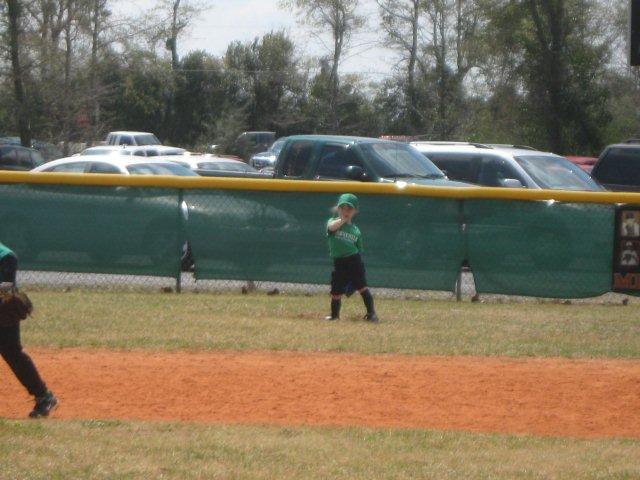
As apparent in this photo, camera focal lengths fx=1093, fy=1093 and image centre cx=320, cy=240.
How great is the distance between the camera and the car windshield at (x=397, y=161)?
50.5ft

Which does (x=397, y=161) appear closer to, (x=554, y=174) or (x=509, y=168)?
(x=509, y=168)

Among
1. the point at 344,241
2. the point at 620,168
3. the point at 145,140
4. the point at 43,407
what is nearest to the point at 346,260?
the point at 344,241

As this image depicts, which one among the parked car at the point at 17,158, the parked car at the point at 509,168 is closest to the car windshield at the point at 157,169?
the parked car at the point at 509,168

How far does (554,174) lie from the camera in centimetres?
1669

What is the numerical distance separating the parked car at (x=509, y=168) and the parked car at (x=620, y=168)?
1.63m

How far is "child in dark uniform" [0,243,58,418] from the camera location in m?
6.84

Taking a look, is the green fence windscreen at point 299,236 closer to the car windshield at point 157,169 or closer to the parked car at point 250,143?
the car windshield at point 157,169

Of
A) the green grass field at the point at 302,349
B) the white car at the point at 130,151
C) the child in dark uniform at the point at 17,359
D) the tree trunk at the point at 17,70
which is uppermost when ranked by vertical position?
the tree trunk at the point at 17,70

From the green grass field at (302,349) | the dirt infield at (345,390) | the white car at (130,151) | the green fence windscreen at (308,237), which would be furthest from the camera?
the white car at (130,151)

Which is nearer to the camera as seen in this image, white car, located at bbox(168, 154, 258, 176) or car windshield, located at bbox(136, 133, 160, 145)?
white car, located at bbox(168, 154, 258, 176)

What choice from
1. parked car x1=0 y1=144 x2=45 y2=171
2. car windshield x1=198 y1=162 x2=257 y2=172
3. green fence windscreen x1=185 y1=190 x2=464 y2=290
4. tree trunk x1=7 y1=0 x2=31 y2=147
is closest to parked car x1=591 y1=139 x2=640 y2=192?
green fence windscreen x1=185 y1=190 x2=464 y2=290

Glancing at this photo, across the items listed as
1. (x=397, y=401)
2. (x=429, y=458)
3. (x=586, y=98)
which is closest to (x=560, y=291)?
(x=397, y=401)

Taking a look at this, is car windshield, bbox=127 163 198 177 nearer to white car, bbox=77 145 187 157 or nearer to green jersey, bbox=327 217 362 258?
green jersey, bbox=327 217 362 258

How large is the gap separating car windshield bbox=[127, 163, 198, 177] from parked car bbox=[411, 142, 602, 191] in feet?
13.4
